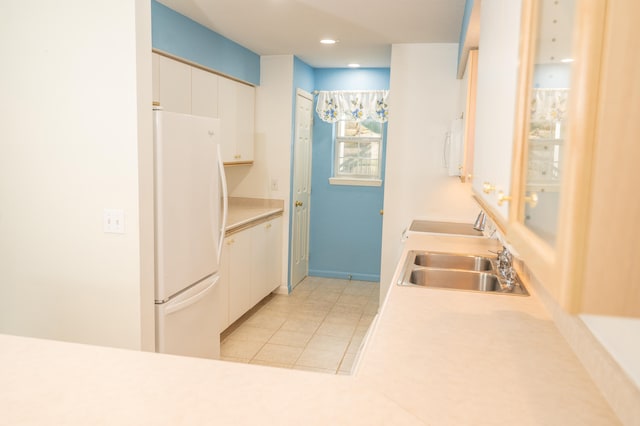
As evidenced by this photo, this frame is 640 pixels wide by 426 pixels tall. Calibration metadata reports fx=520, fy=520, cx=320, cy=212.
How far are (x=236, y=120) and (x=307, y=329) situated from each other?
6.37ft

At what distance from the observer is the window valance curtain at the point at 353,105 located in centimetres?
570

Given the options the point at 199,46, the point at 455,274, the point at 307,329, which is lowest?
the point at 307,329

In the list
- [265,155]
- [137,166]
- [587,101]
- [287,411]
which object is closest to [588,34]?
[587,101]

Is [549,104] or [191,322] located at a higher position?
[549,104]

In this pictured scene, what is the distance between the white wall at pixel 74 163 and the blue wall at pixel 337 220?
370 cm

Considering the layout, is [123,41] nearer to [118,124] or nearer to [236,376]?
[118,124]

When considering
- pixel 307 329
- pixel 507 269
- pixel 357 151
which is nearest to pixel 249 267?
pixel 307 329

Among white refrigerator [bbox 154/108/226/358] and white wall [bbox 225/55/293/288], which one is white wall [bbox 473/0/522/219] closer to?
white refrigerator [bbox 154/108/226/358]

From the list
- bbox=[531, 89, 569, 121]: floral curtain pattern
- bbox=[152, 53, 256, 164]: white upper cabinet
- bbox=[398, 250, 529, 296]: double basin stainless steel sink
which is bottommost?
bbox=[398, 250, 529, 296]: double basin stainless steel sink

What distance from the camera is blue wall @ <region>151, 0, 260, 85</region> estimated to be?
3387 mm

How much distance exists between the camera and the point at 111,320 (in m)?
2.44

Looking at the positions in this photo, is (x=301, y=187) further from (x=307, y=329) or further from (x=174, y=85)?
(x=174, y=85)

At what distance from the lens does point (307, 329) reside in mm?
4355

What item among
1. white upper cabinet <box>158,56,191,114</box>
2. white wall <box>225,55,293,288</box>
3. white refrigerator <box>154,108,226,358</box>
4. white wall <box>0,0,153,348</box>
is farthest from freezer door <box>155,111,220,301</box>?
white wall <box>225,55,293,288</box>
